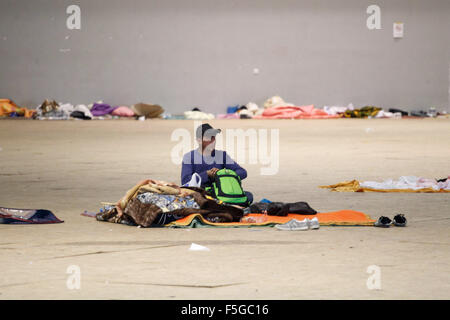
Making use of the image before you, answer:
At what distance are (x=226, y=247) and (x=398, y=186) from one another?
3722 mm

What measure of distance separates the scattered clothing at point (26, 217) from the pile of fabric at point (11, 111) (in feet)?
65.7

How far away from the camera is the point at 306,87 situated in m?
26.5

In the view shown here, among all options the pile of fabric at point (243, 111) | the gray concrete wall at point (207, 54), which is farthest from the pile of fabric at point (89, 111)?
the pile of fabric at point (243, 111)

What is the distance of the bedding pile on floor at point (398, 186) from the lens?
27.5 feet

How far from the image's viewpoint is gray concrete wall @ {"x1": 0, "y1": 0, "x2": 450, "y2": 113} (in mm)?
26391

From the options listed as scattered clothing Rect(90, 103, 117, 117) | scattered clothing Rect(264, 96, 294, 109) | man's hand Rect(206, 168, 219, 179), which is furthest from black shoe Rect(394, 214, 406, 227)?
scattered clothing Rect(90, 103, 117, 117)

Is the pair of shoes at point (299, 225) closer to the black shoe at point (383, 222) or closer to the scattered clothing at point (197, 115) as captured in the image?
the black shoe at point (383, 222)

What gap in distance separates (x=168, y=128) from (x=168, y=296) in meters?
16.3

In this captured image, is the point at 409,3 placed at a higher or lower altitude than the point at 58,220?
higher

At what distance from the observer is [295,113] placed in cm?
2575

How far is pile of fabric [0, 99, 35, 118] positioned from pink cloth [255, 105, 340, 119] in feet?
24.6
